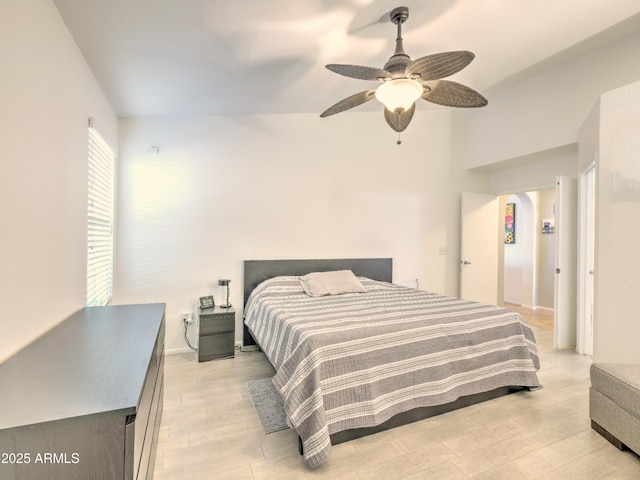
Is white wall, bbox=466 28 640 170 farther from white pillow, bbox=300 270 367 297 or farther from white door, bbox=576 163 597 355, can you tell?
white pillow, bbox=300 270 367 297

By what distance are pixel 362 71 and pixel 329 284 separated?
2170 mm

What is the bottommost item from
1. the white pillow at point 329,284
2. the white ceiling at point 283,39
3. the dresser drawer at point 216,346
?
the dresser drawer at point 216,346

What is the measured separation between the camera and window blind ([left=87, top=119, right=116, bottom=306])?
2510mm

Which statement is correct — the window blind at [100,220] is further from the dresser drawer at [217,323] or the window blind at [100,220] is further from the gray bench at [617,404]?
the gray bench at [617,404]

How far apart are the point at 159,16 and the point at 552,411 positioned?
3779 mm

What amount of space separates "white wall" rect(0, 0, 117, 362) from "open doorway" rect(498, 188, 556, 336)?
5.84 meters

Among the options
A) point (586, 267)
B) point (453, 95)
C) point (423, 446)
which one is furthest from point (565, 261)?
point (423, 446)

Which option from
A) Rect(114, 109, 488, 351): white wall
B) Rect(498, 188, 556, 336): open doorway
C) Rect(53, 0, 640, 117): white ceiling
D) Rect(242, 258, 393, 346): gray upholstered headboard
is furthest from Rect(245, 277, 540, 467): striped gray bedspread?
Rect(498, 188, 556, 336): open doorway

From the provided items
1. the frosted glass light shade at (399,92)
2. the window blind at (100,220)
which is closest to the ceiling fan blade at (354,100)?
the frosted glass light shade at (399,92)

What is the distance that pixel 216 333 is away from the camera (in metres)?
3.37

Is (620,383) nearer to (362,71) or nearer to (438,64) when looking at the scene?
(438,64)

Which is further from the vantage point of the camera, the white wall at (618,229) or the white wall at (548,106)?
the white wall at (548,106)

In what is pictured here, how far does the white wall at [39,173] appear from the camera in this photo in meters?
1.34

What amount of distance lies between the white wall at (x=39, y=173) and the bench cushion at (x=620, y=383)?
123 inches
